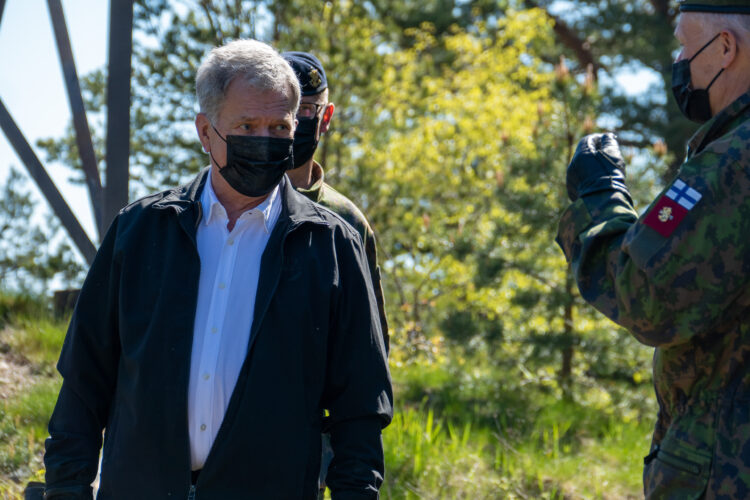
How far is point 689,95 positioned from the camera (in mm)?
2141

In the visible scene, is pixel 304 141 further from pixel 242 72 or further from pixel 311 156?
pixel 242 72

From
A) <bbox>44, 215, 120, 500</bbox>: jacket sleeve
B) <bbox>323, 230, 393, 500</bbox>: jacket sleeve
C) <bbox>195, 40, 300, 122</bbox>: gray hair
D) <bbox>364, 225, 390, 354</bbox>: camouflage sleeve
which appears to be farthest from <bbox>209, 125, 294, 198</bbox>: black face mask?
<bbox>364, 225, 390, 354</bbox>: camouflage sleeve

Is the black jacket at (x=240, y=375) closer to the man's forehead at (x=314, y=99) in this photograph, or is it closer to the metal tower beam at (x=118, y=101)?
the man's forehead at (x=314, y=99)

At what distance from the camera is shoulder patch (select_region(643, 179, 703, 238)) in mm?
1837

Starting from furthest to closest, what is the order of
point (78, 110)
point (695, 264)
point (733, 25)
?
point (78, 110), point (733, 25), point (695, 264)

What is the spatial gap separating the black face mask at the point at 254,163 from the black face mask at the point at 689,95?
1.07 metres

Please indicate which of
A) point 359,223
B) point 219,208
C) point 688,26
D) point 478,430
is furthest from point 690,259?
point 478,430

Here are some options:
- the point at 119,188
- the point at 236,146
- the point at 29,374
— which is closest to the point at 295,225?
the point at 236,146

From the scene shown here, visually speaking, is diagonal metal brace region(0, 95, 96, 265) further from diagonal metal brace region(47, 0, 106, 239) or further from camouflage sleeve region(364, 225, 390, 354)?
camouflage sleeve region(364, 225, 390, 354)

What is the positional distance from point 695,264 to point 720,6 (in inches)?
26.2

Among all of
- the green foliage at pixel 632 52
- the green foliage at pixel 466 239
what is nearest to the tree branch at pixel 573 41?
the green foliage at pixel 632 52

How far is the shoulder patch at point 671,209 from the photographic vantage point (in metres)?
1.84

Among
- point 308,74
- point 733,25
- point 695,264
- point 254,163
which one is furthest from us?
point 308,74

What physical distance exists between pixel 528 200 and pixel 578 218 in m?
4.68
